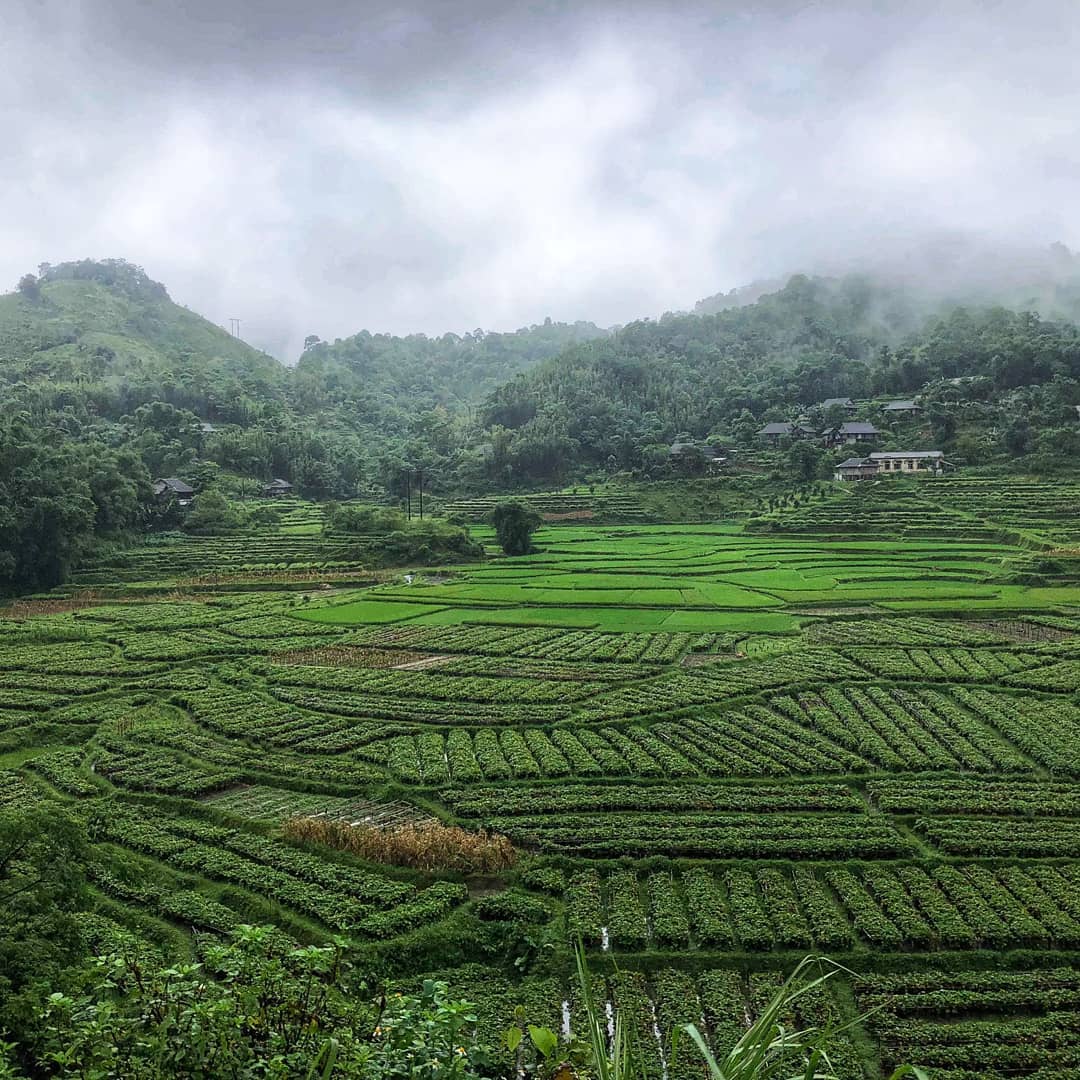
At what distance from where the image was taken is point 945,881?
18062 millimetres

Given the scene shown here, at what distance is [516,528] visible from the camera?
6562 cm

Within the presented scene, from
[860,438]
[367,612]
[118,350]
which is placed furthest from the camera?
[118,350]

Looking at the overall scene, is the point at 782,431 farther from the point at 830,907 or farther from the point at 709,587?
the point at 830,907

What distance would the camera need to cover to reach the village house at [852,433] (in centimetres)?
9062

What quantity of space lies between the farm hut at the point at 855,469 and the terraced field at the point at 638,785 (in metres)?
35.3

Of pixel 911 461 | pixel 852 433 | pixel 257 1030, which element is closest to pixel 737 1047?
pixel 257 1030

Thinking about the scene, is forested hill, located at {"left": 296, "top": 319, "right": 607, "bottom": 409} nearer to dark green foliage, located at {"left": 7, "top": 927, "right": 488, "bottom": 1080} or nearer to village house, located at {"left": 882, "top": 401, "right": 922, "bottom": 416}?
village house, located at {"left": 882, "top": 401, "right": 922, "bottom": 416}

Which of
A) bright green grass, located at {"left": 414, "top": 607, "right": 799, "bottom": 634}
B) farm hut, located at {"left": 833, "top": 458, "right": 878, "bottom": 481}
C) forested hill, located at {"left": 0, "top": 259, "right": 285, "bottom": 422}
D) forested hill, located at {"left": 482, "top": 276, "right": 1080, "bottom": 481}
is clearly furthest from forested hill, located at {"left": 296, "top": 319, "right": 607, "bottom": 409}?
bright green grass, located at {"left": 414, "top": 607, "right": 799, "bottom": 634}

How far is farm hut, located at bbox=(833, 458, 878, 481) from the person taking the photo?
8212 centimetres

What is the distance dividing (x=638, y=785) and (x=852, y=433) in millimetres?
76111

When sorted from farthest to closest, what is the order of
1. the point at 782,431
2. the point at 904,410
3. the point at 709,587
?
the point at 782,431
the point at 904,410
the point at 709,587

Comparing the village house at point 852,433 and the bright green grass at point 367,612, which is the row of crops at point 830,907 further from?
the village house at point 852,433

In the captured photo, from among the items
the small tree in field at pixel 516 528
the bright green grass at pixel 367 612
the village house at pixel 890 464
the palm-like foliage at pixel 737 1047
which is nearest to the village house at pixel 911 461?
the village house at pixel 890 464

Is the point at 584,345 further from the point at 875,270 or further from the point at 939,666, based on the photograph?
the point at 939,666
